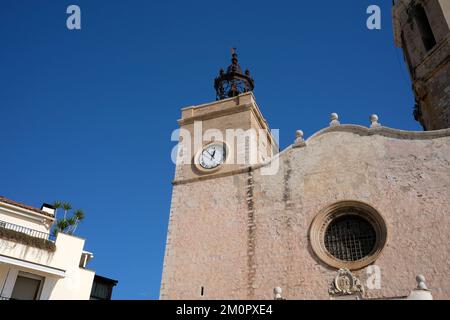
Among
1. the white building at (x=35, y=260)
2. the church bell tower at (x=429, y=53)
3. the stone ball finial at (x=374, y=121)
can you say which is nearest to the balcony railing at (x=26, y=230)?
the white building at (x=35, y=260)

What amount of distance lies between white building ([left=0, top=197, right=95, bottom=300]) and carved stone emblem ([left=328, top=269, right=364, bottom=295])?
987 centimetres

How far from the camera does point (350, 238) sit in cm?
1309

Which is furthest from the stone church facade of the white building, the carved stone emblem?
the white building

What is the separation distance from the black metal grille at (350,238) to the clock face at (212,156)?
5339 mm

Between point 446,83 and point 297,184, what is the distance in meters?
7.49

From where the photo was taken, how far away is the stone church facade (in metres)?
11.9

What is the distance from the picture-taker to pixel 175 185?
16.9m

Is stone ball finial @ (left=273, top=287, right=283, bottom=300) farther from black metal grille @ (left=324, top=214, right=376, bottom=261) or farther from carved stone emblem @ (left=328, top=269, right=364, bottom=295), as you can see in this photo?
black metal grille @ (left=324, top=214, right=376, bottom=261)

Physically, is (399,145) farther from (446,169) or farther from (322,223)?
(322,223)

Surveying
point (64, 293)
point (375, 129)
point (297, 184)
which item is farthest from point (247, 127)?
point (64, 293)

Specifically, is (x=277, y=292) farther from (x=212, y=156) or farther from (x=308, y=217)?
(x=212, y=156)

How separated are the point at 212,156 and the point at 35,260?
25.4ft

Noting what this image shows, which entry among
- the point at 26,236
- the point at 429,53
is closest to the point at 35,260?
the point at 26,236

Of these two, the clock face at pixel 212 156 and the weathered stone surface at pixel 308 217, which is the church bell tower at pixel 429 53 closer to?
the weathered stone surface at pixel 308 217
